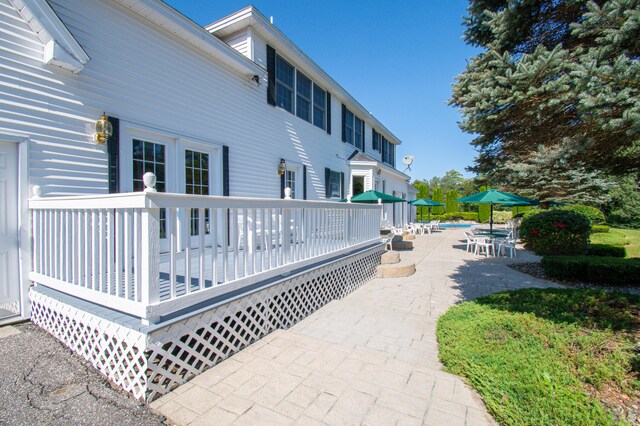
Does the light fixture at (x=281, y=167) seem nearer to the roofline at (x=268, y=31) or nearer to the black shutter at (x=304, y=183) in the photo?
the black shutter at (x=304, y=183)

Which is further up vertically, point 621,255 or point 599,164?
point 599,164

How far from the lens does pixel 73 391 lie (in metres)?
2.68

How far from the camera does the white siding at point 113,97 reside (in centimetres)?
396

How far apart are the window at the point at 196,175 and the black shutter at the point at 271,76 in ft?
8.94

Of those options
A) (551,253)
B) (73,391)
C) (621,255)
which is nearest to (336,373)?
(73,391)

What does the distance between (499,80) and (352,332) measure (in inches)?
146

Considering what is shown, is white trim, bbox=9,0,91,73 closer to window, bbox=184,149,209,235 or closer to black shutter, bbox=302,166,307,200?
window, bbox=184,149,209,235

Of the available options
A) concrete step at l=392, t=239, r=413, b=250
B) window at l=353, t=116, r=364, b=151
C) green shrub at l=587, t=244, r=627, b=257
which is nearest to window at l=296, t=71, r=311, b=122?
window at l=353, t=116, r=364, b=151

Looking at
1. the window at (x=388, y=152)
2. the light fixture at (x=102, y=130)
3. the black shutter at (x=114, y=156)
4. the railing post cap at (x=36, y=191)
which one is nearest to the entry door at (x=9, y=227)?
the railing post cap at (x=36, y=191)

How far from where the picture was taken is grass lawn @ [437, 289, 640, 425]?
248 cm

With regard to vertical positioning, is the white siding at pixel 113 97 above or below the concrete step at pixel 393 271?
above

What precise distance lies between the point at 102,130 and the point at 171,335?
3505 millimetres

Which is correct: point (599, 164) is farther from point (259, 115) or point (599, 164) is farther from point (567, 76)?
point (259, 115)

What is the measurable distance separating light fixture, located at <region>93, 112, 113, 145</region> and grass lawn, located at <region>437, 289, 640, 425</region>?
17.9ft
